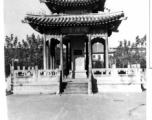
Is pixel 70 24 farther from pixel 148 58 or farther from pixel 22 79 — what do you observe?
pixel 148 58

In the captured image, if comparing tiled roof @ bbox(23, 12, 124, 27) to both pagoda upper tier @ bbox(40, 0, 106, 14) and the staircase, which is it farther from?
the staircase

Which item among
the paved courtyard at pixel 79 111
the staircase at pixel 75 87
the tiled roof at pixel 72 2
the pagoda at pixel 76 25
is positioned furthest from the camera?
the tiled roof at pixel 72 2

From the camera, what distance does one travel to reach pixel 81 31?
1461 centimetres

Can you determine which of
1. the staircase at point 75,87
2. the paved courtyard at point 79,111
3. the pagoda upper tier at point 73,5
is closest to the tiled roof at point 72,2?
the pagoda upper tier at point 73,5

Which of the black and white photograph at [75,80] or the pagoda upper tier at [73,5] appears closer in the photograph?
the black and white photograph at [75,80]

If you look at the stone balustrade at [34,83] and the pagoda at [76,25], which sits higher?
the pagoda at [76,25]

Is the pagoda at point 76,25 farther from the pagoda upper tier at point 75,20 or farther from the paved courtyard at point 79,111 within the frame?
the paved courtyard at point 79,111

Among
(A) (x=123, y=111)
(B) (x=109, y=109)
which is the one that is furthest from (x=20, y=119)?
(A) (x=123, y=111)

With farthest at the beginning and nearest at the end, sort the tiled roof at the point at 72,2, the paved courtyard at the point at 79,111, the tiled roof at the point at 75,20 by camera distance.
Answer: the tiled roof at the point at 72,2 < the tiled roof at the point at 75,20 < the paved courtyard at the point at 79,111

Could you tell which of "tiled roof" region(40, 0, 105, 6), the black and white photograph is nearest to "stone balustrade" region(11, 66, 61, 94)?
the black and white photograph

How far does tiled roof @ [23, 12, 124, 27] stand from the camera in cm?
1355

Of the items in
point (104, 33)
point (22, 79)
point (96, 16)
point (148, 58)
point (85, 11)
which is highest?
point (85, 11)

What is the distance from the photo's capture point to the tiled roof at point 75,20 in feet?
44.4

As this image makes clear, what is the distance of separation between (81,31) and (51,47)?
4006mm
